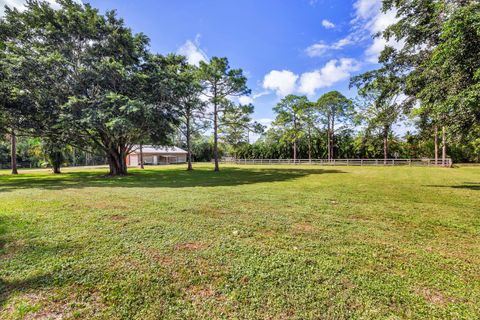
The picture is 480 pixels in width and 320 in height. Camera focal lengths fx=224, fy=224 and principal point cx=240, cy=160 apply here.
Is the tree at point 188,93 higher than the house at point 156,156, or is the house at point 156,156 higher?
the tree at point 188,93

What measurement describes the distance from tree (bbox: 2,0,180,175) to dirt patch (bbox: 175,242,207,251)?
33.0 feet

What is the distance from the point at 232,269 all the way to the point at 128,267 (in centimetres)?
129

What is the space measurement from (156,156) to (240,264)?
149 feet

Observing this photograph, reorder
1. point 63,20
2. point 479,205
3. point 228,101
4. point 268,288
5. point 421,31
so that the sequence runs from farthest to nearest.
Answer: point 228,101 < point 63,20 < point 421,31 < point 479,205 < point 268,288

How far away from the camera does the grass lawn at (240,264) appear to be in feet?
6.83

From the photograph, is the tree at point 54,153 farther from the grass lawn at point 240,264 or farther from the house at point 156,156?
the house at point 156,156

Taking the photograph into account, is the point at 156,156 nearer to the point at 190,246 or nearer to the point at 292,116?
the point at 292,116

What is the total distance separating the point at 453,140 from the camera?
9633mm

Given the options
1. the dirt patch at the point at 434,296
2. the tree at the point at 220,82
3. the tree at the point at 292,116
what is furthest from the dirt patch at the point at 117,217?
the tree at the point at 292,116

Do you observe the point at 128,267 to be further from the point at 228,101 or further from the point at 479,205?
the point at 228,101

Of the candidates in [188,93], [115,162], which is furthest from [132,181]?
[188,93]

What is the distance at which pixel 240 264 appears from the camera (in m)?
2.85

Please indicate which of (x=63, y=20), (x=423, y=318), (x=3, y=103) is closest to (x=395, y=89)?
(x=423, y=318)

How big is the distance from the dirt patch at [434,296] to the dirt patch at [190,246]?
8.60ft
